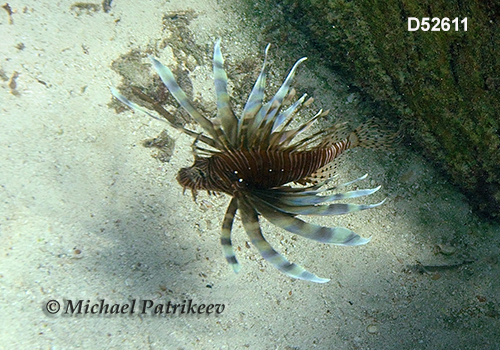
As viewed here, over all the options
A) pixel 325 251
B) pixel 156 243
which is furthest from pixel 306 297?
pixel 156 243

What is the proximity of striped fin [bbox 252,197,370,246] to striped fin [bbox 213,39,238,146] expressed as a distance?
0.56m

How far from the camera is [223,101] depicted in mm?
2338

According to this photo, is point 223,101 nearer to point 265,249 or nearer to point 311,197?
point 311,197

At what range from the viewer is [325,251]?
2.94 m

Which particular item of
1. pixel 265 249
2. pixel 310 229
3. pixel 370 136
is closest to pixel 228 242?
pixel 265 249

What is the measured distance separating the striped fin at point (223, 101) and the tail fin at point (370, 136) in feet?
3.52

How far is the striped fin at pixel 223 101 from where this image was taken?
2277 millimetres

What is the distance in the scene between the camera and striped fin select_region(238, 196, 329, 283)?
1.80 meters
